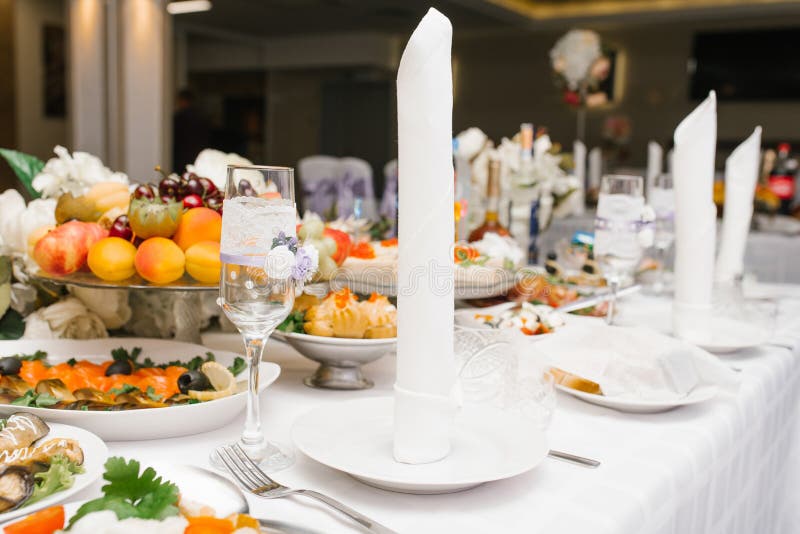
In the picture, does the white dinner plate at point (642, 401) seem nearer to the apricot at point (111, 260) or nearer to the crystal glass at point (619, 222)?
the crystal glass at point (619, 222)

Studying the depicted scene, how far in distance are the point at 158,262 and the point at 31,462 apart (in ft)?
1.17

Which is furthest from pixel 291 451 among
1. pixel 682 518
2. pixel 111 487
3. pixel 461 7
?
pixel 461 7

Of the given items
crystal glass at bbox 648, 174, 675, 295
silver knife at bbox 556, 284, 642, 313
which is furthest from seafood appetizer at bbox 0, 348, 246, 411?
crystal glass at bbox 648, 174, 675, 295

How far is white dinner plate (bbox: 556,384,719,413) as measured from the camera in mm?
979

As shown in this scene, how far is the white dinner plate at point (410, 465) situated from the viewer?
689 millimetres

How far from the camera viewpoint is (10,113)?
5621mm

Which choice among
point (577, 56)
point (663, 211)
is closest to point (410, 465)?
point (663, 211)

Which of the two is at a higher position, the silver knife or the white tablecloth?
the silver knife

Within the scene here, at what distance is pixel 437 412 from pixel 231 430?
0.88 feet

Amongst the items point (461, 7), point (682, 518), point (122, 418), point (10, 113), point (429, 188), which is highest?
point (461, 7)

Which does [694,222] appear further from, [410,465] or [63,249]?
[63,249]

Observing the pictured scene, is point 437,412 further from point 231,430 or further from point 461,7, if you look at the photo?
point 461,7

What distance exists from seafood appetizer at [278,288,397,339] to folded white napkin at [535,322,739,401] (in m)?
0.21

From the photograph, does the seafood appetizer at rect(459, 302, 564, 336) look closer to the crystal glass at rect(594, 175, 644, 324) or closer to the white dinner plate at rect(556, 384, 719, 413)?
the crystal glass at rect(594, 175, 644, 324)
